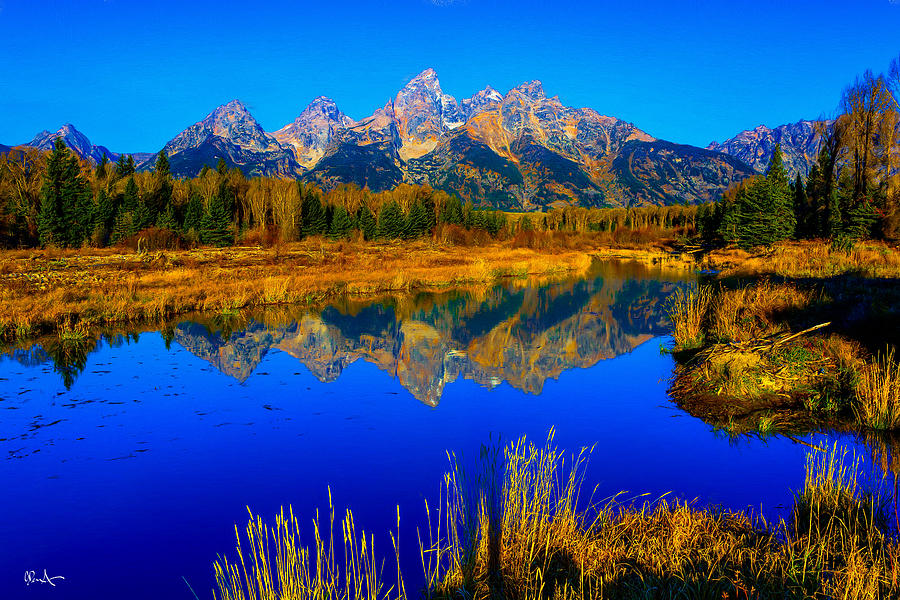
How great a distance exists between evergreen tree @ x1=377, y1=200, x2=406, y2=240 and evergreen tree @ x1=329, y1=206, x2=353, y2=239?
4.29m

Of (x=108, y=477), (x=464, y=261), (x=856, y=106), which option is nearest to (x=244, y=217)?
(x=464, y=261)

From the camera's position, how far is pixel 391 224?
3014 inches

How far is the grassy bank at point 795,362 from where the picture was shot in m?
9.30

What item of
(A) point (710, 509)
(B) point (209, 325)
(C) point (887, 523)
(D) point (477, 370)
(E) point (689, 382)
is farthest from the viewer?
(B) point (209, 325)

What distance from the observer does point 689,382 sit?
468 inches

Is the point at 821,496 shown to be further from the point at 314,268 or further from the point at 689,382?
the point at 314,268

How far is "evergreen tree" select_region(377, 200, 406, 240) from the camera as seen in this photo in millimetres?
76312

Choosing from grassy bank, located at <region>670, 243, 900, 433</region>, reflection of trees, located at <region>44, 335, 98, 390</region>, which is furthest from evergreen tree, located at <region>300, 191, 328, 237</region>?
grassy bank, located at <region>670, 243, 900, 433</region>

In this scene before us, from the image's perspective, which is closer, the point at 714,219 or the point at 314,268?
the point at 314,268

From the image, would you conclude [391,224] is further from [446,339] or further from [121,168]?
[446,339]

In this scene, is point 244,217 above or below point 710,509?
above

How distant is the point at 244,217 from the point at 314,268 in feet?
135

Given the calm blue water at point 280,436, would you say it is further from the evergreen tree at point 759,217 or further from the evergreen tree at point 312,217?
the evergreen tree at point 312,217
